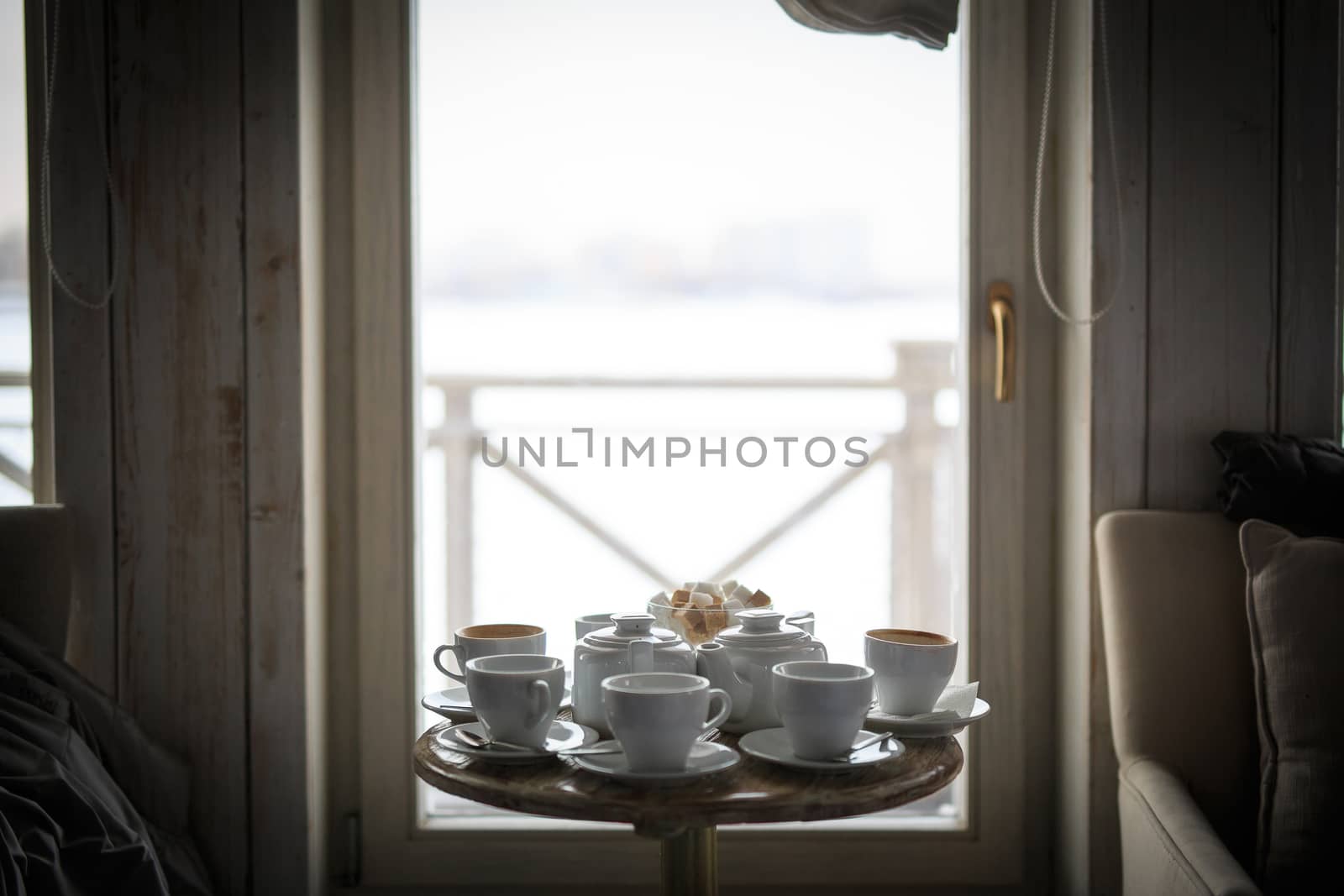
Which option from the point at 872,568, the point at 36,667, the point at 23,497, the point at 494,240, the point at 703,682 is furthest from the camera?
the point at 872,568

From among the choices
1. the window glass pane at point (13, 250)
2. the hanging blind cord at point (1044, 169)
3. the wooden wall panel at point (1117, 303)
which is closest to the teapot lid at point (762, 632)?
the wooden wall panel at point (1117, 303)

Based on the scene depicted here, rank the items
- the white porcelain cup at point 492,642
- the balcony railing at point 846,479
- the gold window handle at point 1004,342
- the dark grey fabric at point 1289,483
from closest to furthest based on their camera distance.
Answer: the white porcelain cup at point 492,642 < the dark grey fabric at point 1289,483 < the gold window handle at point 1004,342 < the balcony railing at point 846,479

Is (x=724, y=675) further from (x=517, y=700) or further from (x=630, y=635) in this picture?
(x=517, y=700)

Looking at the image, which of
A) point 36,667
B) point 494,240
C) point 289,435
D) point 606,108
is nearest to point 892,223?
point 606,108

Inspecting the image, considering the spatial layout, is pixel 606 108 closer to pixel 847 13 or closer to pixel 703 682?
pixel 847 13

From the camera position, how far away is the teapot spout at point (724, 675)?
1068 mm

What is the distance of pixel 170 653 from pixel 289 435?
0.40 meters

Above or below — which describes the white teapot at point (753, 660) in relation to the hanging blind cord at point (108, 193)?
below

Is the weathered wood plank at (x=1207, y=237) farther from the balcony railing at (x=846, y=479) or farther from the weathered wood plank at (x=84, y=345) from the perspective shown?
the weathered wood plank at (x=84, y=345)

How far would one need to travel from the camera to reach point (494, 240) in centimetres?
192

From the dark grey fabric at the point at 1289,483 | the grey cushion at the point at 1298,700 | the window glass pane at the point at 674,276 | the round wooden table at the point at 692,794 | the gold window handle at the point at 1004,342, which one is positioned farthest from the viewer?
the window glass pane at the point at 674,276

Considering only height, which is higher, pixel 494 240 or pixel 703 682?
pixel 494 240

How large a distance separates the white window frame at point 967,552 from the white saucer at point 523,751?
74 cm

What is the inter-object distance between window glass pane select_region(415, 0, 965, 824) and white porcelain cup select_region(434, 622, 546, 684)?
1.90 ft
